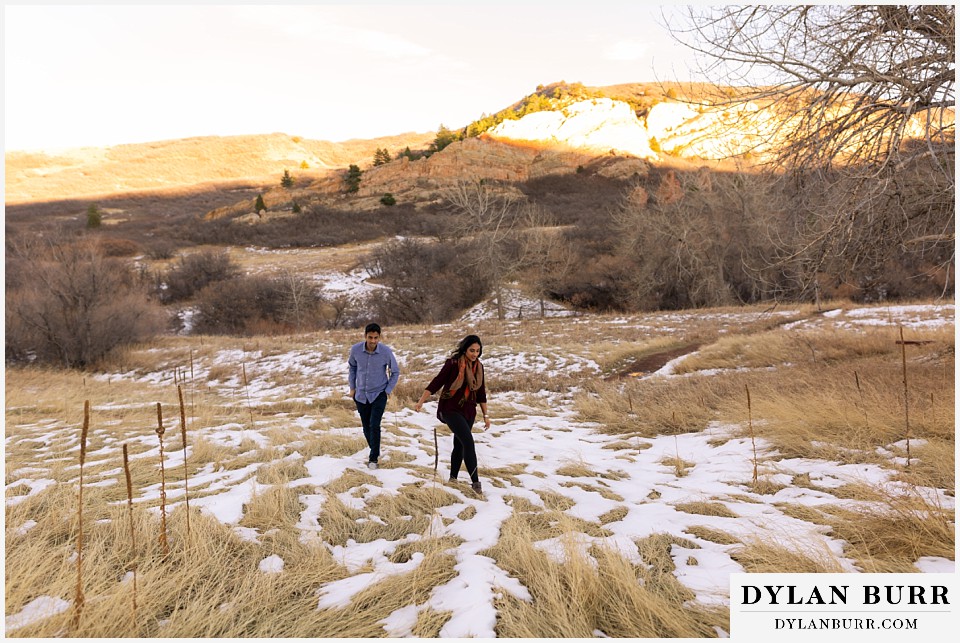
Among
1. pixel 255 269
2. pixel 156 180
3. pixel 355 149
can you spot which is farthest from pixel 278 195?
pixel 355 149

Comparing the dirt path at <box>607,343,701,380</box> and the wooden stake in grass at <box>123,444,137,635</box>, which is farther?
the dirt path at <box>607,343,701,380</box>

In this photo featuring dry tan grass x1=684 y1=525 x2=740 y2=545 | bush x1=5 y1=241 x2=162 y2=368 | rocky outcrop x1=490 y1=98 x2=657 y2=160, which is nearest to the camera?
dry tan grass x1=684 y1=525 x2=740 y2=545

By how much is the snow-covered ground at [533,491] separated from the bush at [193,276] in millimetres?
27712

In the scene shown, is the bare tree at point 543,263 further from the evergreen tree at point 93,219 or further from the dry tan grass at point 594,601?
the evergreen tree at point 93,219

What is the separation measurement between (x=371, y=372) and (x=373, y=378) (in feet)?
0.23

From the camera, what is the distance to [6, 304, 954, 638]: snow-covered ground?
9.76 ft

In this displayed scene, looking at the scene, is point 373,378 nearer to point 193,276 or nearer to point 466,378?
point 466,378

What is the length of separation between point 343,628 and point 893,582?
10.5ft

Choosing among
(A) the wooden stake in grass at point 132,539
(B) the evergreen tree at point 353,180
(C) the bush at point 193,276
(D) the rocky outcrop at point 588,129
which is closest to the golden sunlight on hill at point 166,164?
(B) the evergreen tree at point 353,180

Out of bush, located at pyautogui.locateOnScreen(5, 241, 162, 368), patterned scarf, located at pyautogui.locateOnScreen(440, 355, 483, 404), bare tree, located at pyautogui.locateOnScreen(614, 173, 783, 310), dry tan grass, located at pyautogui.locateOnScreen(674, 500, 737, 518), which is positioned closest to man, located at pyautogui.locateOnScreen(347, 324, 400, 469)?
patterned scarf, located at pyautogui.locateOnScreen(440, 355, 483, 404)

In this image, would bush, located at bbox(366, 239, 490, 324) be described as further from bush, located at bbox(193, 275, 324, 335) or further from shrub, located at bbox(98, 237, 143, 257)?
shrub, located at bbox(98, 237, 143, 257)

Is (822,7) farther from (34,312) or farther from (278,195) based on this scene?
(278,195)

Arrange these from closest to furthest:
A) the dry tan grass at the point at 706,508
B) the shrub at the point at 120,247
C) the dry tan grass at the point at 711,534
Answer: the dry tan grass at the point at 711,534 < the dry tan grass at the point at 706,508 < the shrub at the point at 120,247

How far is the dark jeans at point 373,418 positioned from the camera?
5418 millimetres
